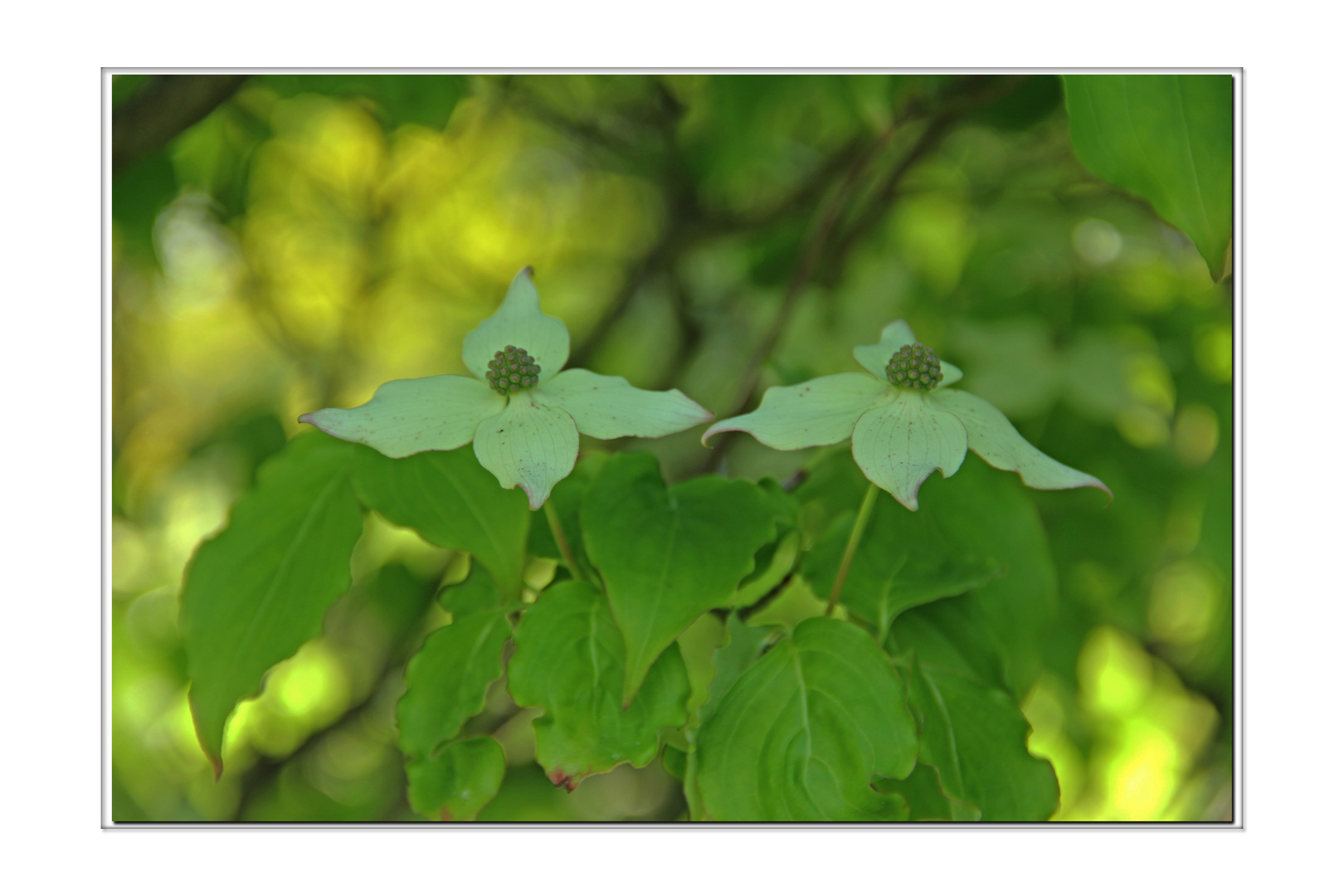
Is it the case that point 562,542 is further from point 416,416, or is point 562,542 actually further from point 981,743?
point 981,743

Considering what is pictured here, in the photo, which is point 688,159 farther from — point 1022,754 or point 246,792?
point 246,792

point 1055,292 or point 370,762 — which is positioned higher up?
point 1055,292

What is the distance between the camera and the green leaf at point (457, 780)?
497 mm

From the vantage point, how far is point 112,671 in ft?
2.11

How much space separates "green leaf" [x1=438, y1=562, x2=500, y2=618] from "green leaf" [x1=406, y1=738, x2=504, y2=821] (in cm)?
8

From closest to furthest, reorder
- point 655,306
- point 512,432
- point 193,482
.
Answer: point 512,432, point 193,482, point 655,306

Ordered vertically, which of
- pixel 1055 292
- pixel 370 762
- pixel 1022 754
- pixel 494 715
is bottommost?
pixel 370 762

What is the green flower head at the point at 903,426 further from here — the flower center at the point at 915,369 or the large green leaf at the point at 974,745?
the large green leaf at the point at 974,745

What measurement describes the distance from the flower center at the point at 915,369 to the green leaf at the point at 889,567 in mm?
128

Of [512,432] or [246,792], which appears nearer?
[512,432]

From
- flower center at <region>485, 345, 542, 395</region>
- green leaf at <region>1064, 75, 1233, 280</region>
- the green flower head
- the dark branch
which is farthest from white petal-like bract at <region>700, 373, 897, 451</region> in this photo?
the dark branch

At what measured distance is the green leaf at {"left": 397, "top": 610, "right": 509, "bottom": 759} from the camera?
0.49m

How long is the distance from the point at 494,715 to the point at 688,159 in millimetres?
746

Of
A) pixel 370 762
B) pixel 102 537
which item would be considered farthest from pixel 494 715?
pixel 102 537
